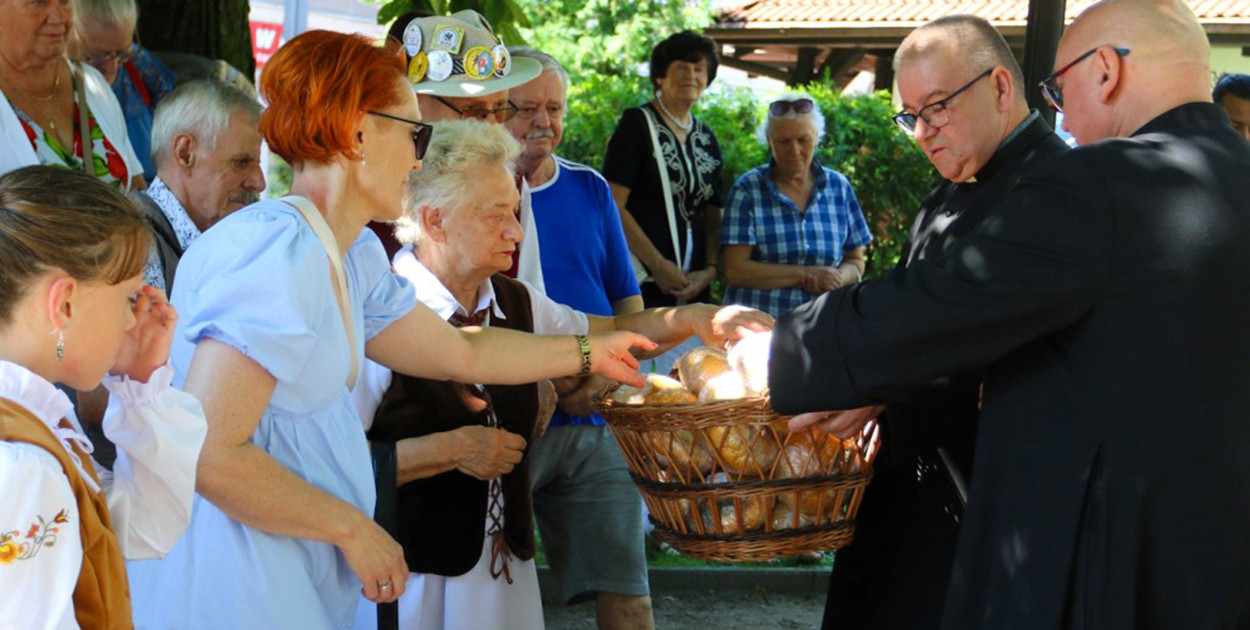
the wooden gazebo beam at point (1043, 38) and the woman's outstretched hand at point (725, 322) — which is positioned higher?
the wooden gazebo beam at point (1043, 38)

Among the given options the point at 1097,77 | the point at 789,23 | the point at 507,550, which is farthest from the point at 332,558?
the point at 789,23

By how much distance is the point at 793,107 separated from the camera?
736 cm

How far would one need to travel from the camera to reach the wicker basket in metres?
2.94

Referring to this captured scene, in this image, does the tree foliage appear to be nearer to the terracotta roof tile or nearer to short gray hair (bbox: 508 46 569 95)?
short gray hair (bbox: 508 46 569 95)

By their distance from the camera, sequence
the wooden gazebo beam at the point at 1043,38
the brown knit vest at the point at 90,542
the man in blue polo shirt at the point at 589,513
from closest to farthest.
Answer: the brown knit vest at the point at 90,542 → the man in blue polo shirt at the point at 589,513 → the wooden gazebo beam at the point at 1043,38

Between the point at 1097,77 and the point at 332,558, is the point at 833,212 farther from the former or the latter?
the point at 332,558

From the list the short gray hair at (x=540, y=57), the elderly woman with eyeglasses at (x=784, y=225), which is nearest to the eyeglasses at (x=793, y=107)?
the elderly woman with eyeglasses at (x=784, y=225)

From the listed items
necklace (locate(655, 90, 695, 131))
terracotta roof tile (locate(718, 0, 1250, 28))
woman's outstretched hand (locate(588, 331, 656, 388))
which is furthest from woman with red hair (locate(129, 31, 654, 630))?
terracotta roof tile (locate(718, 0, 1250, 28))

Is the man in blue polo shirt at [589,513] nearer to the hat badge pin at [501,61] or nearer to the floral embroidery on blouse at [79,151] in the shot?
the hat badge pin at [501,61]

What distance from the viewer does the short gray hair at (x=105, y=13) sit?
213 inches

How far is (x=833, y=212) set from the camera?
7.39 metres

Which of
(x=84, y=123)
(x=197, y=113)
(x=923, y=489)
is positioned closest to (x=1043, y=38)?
(x=923, y=489)

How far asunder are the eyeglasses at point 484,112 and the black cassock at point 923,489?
1.67 meters

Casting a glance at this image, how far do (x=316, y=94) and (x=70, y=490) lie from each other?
1.08 meters
